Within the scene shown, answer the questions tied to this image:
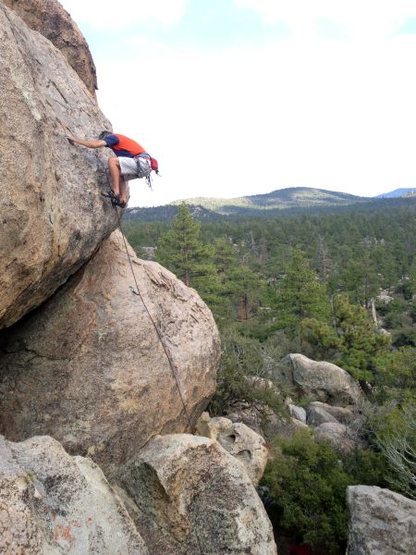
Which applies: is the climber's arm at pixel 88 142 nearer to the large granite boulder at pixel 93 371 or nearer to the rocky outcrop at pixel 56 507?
the large granite boulder at pixel 93 371

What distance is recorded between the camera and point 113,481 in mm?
7383

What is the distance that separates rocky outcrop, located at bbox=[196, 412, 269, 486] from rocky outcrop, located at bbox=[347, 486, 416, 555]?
2354 mm

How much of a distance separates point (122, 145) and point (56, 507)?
17.8 feet

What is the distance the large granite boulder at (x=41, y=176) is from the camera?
5.39 meters

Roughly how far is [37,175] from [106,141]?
2.04 meters

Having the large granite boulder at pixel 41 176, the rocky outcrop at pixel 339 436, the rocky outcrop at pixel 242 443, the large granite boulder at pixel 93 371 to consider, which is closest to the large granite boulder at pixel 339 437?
the rocky outcrop at pixel 339 436

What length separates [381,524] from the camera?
877cm

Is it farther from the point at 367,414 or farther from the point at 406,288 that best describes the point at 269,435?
the point at 406,288

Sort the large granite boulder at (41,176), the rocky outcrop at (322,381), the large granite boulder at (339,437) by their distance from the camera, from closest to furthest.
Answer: the large granite boulder at (41,176) < the large granite boulder at (339,437) < the rocky outcrop at (322,381)

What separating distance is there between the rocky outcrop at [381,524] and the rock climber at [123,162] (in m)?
7.25

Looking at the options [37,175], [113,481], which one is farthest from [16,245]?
[113,481]

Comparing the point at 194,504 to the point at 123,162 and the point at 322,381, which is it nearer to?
the point at 123,162

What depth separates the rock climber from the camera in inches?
297

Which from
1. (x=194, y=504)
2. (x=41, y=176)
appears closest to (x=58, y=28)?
(x=41, y=176)
